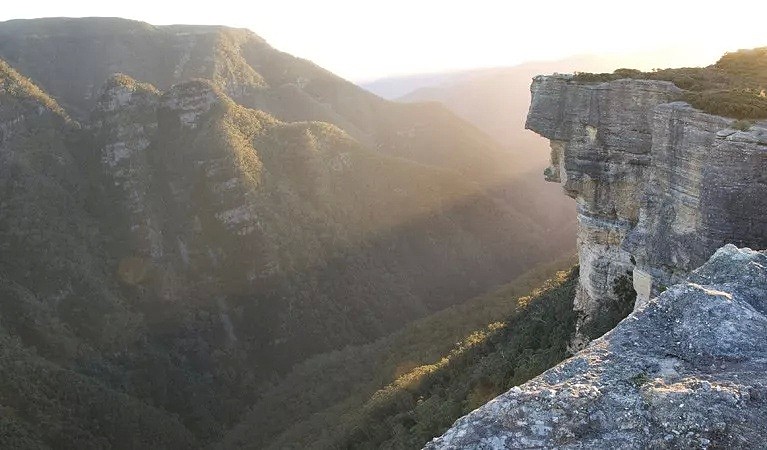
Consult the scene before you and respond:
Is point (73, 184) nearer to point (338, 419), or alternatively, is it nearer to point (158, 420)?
point (158, 420)

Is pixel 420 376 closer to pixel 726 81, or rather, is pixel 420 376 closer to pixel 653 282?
pixel 653 282

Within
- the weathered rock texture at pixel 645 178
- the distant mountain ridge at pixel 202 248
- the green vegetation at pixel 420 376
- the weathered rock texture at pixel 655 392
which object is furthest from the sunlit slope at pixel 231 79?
the weathered rock texture at pixel 655 392

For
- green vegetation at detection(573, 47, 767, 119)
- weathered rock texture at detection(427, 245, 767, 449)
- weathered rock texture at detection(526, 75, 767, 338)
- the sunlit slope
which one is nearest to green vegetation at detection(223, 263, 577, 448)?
weathered rock texture at detection(526, 75, 767, 338)

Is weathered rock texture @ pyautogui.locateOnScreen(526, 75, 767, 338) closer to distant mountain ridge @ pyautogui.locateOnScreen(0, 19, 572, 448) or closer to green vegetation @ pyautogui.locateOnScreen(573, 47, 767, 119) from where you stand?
green vegetation @ pyautogui.locateOnScreen(573, 47, 767, 119)

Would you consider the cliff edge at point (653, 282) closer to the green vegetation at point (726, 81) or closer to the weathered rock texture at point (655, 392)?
the weathered rock texture at point (655, 392)

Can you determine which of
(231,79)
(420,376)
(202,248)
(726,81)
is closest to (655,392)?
(726,81)

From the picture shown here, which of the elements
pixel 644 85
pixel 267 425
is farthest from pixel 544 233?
pixel 644 85
